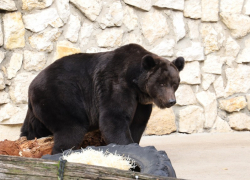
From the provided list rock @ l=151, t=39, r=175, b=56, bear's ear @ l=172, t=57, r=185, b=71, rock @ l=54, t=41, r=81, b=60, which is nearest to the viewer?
bear's ear @ l=172, t=57, r=185, b=71

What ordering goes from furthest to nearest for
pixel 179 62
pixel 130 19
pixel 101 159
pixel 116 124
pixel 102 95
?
pixel 130 19 < pixel 179 62 < pixel 102 95 < pixel 116 124 < pixel 101 159

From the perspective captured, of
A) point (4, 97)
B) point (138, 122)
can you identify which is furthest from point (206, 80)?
point (4, 97)

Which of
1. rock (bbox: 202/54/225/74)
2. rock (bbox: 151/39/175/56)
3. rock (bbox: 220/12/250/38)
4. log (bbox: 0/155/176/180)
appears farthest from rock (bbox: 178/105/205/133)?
log (bbox: 0/155/176/180)

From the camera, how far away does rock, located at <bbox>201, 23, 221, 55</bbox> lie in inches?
317

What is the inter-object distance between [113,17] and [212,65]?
2.10m

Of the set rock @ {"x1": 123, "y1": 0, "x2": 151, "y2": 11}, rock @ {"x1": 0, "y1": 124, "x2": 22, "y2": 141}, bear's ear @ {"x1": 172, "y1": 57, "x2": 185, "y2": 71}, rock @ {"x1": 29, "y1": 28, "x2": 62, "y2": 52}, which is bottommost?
rock @ {"x1": 0, "y1": 124, "x2": 22, "y2": 141}

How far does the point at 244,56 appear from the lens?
27.1 feet

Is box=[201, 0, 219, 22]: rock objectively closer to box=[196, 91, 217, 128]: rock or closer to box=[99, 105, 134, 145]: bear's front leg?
box=[196, 91, 217, 128]: rock

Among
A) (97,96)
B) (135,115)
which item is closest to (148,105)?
(135,115)

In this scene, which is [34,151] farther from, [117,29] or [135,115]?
[117,29]

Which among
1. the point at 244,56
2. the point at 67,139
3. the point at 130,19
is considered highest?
the point at 130,19

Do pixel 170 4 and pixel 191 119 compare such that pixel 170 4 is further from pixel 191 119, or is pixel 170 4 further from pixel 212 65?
pixel 191 119

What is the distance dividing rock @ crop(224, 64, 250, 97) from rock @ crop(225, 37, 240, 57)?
0.27 meters

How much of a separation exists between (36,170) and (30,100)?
2756mm
